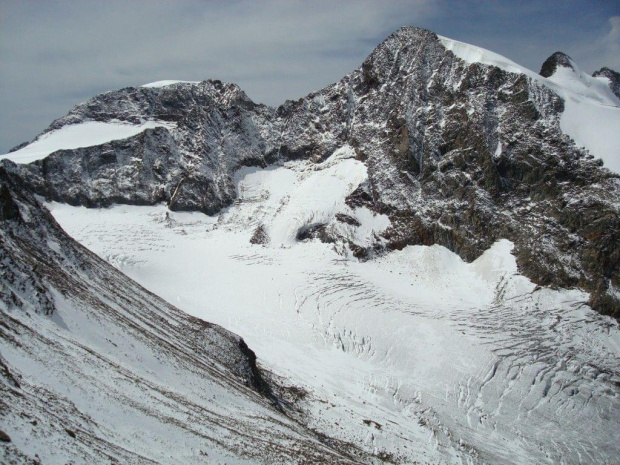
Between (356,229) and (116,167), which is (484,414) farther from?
(116,167)

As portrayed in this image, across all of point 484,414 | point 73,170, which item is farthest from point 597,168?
point 73,170

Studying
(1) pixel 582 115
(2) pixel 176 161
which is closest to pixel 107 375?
(1) pixel 582 115

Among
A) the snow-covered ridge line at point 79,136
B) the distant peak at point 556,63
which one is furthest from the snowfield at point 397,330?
the distant peak at point 556,63

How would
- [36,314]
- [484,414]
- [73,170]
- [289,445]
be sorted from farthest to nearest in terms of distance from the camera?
[73,170], [484,414], [36,314], [289,445]

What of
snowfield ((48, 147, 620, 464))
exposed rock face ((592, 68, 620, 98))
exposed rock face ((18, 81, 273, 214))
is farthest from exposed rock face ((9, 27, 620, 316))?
exposed rock face ((592, 68, 620, 98))

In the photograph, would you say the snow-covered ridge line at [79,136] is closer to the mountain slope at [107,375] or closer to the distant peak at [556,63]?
the mountain slope at [107,375]
